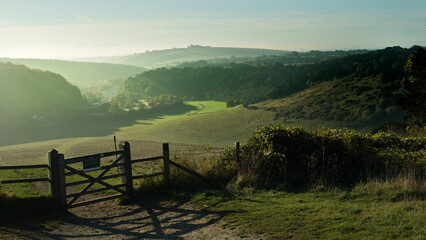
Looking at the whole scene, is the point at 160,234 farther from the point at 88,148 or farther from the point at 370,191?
the point at 88,148

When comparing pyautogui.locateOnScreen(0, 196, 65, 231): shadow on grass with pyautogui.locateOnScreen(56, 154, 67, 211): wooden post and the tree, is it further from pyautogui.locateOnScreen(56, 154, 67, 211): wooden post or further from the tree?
the tree

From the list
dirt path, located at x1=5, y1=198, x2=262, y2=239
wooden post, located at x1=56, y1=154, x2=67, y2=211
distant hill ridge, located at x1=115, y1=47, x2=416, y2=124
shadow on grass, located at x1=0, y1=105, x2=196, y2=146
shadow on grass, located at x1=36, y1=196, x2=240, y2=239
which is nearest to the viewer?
dirt path, located at x1=5, y1=198, x2=262, y2=239

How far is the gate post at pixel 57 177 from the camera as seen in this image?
31.3 ft

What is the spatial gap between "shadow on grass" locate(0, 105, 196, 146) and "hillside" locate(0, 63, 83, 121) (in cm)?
886

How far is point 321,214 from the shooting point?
7773 millimetres

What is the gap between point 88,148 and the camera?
54.7m

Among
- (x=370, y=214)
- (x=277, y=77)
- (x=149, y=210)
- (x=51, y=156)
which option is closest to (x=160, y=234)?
(x=149, y=210)

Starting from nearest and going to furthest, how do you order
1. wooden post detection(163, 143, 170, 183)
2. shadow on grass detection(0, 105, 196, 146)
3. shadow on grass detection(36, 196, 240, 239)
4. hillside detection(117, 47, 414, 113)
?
shadow on grass detection(36, 196, 240, 239) → wooden post detection(163, 143, 170, 183) → hillside detection(117, 47, 414, 113) → shadow on grass detection(0, 105, 196, 146)

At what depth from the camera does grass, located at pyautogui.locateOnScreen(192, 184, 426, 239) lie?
6.60 meters

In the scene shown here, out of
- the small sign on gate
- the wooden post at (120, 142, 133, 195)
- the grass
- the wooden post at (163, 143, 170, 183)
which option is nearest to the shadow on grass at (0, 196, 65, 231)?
the small sign on gate

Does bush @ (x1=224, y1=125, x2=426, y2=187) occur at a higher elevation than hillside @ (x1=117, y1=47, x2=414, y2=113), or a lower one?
lower

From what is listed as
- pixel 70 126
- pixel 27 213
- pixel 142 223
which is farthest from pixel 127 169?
pixel 70 126

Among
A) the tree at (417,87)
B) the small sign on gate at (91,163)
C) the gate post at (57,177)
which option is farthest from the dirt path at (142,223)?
the tree at (417,87)

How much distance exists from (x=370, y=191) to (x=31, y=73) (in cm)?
15252
